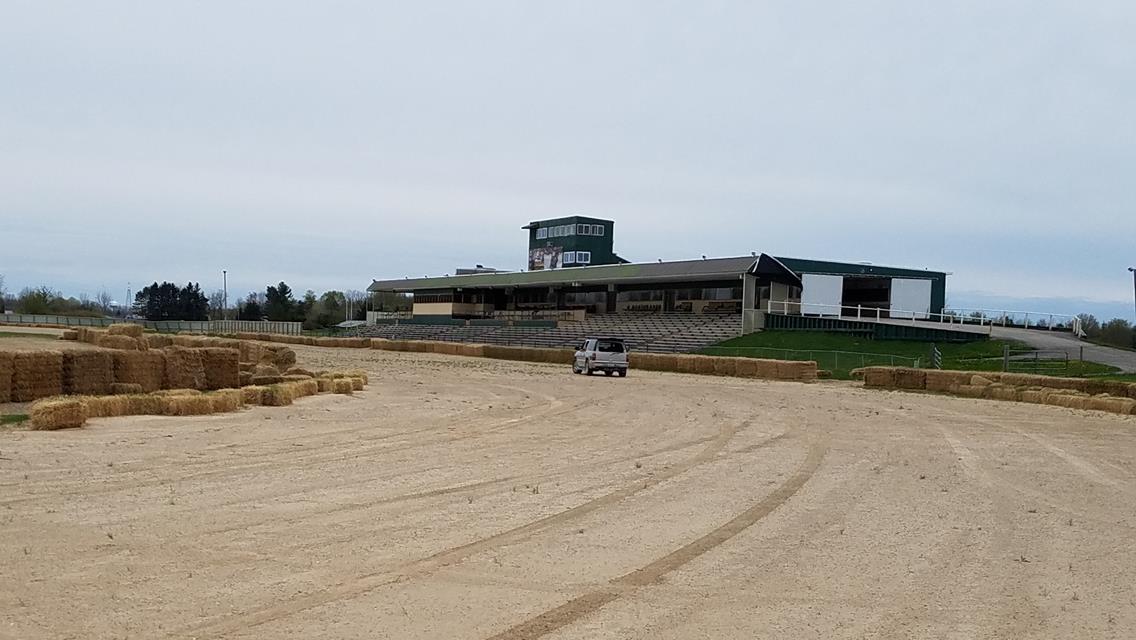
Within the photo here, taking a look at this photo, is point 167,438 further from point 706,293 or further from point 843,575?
point 706,293

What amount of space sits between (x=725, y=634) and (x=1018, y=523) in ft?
19.4

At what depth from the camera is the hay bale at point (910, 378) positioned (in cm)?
3862

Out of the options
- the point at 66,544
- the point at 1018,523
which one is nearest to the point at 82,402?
the point at 66,544

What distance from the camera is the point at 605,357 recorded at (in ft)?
148

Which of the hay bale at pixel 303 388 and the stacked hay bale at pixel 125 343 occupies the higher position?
the stacked hay bale at pixel 125 343

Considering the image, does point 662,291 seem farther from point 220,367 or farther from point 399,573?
point 399,573

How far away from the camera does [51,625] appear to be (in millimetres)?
6387

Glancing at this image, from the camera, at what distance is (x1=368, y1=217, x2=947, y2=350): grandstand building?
6862 centimetres

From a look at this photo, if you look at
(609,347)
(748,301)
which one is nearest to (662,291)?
(748,301)

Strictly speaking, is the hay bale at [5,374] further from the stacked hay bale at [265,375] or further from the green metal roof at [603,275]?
the green metal roof at [603,275]

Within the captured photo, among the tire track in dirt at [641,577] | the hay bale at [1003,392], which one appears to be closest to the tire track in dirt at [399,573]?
the tire track in dirt at [641,577]

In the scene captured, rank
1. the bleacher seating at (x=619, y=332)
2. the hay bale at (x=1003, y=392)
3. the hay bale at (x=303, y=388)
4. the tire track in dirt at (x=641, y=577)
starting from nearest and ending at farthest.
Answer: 1. the tire track in dirt at (x=641, y=577)
2. the hay bale at (x=303, y=388)
3. the hay bale at (x=1003, y=392)
4. the bleacher seating at (x=619, y=332)

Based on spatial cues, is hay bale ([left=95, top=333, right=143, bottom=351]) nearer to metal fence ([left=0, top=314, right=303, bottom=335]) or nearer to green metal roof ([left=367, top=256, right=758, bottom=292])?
green metal roof ([left=367, top=256, right=758, bottom=292])

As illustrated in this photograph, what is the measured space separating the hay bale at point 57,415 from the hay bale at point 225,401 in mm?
3819
